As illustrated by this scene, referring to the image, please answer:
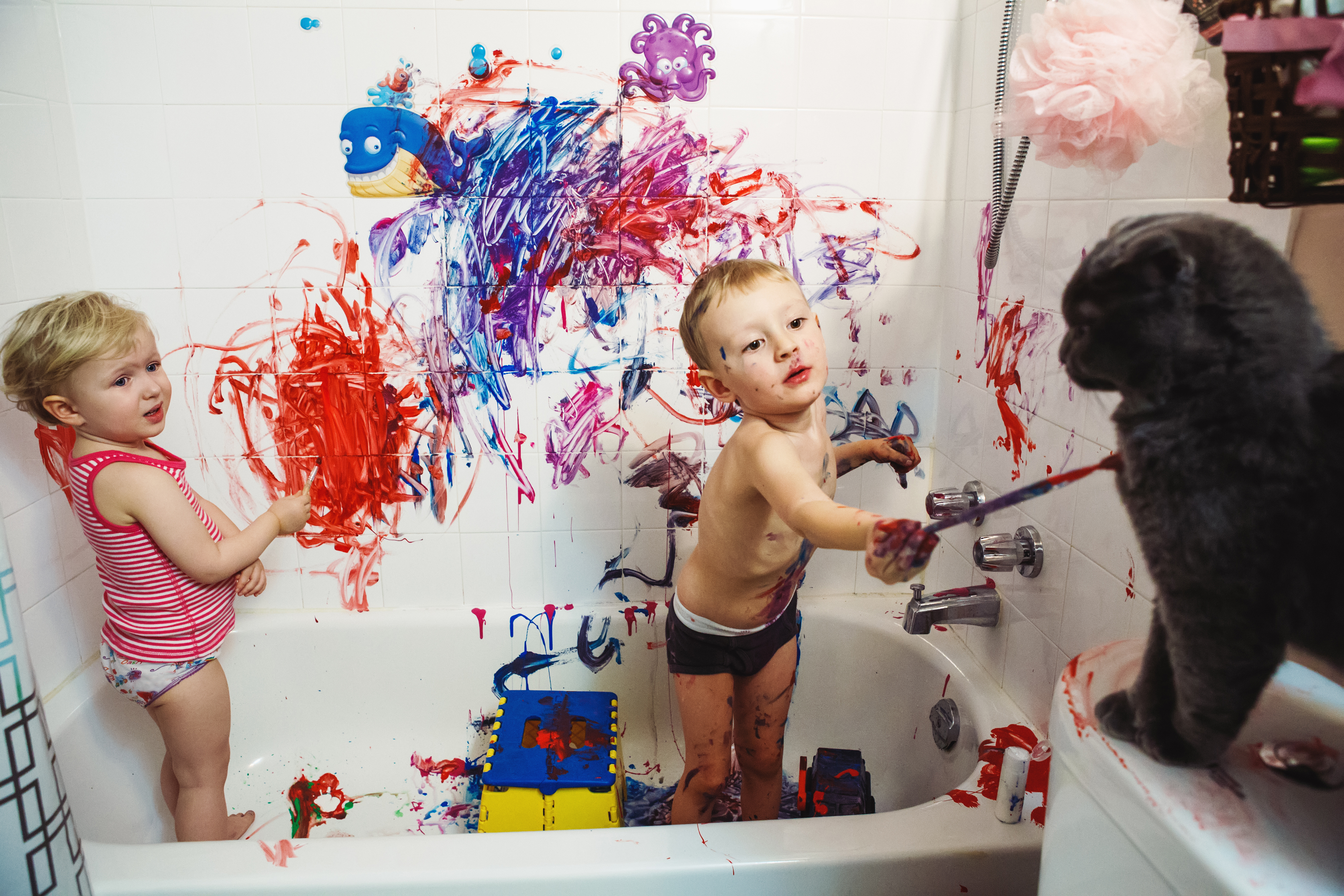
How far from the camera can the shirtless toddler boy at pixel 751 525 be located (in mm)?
1068

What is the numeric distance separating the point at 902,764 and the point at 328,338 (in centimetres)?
128

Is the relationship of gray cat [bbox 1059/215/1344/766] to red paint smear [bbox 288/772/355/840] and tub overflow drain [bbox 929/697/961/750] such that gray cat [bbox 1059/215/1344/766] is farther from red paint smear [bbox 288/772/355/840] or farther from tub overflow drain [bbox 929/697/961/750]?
red paint smear [bbox 288/772/355/840]

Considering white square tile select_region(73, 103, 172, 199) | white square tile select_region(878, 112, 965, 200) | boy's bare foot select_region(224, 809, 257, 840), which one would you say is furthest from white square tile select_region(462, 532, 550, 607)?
white square tile select_region(878, 112, 965, 200)

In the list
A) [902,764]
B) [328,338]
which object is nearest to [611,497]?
[328,338]

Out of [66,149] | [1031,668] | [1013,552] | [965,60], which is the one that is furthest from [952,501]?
[66,149]

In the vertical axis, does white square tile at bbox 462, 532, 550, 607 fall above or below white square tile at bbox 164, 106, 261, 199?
below

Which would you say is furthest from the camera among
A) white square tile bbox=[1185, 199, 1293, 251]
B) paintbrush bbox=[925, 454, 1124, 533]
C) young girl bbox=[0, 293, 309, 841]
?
young girl bbox=[0, 293, 309, 841]

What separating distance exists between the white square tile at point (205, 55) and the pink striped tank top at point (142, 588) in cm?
60

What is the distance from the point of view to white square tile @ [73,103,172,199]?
1.39 meters

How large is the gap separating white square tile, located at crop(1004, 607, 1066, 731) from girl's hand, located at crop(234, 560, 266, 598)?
4.10 ft

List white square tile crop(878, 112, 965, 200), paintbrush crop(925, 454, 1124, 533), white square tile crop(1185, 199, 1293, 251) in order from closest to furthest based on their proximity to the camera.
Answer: paintbrush crop(925, 454, 1124, 533) < white square tile crop(1185, 199, 1293, 251) < white square tile crop(878, 112, 965, 200)

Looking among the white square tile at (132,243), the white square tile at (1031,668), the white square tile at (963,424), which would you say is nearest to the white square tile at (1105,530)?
the white square tile at (1031,668)

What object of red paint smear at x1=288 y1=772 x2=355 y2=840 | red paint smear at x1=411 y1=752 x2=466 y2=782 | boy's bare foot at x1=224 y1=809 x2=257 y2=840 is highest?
boy's bare foot at x1=224 y1=809 x2=257 y2=840

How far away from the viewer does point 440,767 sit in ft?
5.23
